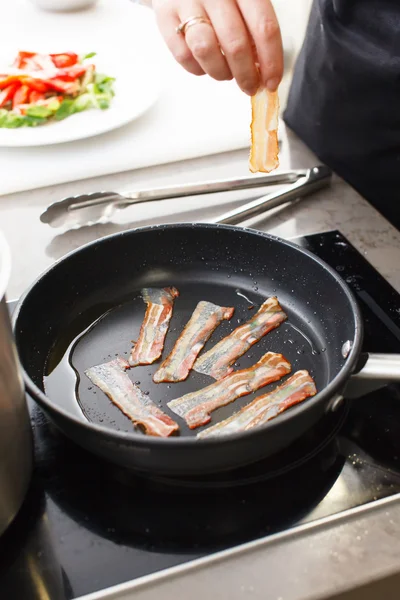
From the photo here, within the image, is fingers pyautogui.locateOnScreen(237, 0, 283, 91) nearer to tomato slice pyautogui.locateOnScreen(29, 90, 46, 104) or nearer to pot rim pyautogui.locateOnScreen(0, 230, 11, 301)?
pot rim pyautogui.locateOnScreen(0, 230, 11, 301)

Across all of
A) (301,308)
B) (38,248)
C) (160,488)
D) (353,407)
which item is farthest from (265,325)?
(38,248)

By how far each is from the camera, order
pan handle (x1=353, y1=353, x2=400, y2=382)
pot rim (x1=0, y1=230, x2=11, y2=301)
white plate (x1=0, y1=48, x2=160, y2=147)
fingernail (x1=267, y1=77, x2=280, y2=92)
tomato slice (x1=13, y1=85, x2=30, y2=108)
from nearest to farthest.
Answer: pot rim (x1=0, y1=230, x2=11, y2=301) < pan handle (x1=353, y1=353, x2=400, y2=382) < fingernail (x1=267, y1=77, x2=280, y2=92) < white plate (x1=0, y1=48, x2=160, y2=147) < tomato slice (x1=13, y1=85, x2=30, y2=108)

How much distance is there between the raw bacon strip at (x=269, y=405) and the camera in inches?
28.6

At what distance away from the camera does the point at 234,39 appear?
887 millimetres

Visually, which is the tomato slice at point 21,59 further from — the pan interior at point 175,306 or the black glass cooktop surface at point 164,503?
the black glass cooktop surface at point 164,503

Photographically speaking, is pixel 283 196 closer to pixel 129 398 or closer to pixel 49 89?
pixel 129 398

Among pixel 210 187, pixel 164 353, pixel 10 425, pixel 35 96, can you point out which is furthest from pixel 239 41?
pixel 35 96

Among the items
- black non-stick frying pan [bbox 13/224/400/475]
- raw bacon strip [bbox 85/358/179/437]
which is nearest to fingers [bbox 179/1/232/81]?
black non-stick frying pan [bbox 13/224/400/475]

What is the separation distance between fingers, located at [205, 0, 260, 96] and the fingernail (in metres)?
0.02

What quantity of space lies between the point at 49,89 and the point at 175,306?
0.82 metres

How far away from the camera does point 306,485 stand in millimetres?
666

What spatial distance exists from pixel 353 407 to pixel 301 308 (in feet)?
0.66

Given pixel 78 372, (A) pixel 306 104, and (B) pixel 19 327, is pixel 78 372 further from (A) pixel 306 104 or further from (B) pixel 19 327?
(A) pixel 306 104

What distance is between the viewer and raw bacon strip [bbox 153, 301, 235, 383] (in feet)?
2.70
